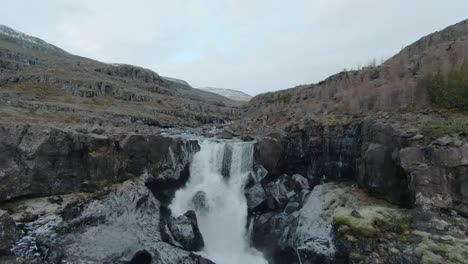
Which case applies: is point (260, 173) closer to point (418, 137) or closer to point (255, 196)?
point (255, 196)

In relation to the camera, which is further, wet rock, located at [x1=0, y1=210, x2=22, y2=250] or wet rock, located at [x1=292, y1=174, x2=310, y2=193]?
wet rock, located at [x1=292, y1=174, x2=310, y2=193]

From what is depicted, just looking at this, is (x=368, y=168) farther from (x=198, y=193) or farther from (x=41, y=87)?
(x=41, y=87)

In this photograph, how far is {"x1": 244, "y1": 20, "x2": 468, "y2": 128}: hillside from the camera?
26.9 m

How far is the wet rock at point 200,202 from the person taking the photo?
2694 centimetres

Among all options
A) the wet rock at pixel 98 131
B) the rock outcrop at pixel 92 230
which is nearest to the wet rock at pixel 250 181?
the rock outcrop at pixel 92 230

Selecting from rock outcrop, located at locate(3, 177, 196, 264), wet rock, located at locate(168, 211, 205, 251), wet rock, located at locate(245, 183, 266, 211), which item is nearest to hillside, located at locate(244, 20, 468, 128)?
wet rock, located at locate(245, 183, 266, 211)

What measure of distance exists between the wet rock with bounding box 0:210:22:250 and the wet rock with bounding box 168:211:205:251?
29.0 feet

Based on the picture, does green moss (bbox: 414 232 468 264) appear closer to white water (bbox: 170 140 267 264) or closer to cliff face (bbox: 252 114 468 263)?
cliff face (bbox: 252 114 468 263)

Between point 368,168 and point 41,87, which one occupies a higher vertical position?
point 41,87

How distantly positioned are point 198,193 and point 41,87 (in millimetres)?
58356

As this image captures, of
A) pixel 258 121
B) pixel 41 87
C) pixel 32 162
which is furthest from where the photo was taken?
pixel 41 87

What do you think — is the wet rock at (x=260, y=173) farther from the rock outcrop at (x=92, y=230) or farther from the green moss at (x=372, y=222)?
the green moss at (x=372, y=222)

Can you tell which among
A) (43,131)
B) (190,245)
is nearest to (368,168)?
(190,245)

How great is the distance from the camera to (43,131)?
22547 mm
